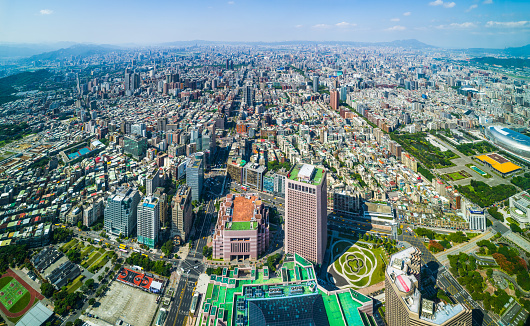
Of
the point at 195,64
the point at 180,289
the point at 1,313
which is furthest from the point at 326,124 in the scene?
the point at 195,64

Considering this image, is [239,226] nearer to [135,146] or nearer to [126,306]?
[126,306]

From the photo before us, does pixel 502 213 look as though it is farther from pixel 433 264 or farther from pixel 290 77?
pixel 290 77

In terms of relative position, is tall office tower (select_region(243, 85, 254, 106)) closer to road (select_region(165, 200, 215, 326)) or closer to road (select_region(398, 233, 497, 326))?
road (select_region(165, 200, 215, 326))

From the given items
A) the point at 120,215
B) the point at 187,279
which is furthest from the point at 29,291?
the point at 187,279

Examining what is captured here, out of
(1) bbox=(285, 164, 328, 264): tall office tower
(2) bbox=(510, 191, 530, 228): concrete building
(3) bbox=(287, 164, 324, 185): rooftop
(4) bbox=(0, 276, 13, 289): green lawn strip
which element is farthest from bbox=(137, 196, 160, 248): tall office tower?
(2) bbox=(510, 191, 530, 228): concrete building

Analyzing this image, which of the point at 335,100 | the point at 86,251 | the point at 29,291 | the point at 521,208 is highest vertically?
the point at 335,100

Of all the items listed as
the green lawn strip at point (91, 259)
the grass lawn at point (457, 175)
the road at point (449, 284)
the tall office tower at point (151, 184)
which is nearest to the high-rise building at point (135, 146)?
the tall office tower at point (151, 184)
